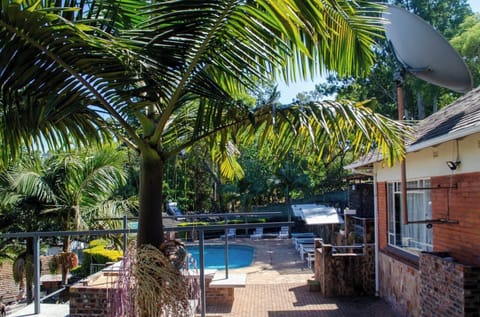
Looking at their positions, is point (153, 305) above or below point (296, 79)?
below

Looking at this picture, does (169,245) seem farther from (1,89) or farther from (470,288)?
(470,288)

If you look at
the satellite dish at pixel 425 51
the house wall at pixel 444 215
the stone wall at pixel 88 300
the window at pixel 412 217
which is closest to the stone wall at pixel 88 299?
the stone wall at pixel 88 300

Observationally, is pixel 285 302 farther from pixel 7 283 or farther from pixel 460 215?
pixel 7 283

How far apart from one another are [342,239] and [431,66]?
33.3 feet

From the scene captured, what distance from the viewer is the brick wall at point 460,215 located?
613 cm

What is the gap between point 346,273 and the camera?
35.5 ft

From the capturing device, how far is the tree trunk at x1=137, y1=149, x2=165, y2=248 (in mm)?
3217

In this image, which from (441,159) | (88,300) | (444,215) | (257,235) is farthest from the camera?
(257,235)

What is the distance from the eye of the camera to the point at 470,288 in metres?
5.40

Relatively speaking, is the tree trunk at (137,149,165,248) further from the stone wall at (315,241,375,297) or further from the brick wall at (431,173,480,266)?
the stone wall at (315,241,375,297)

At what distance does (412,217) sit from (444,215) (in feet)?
5.67

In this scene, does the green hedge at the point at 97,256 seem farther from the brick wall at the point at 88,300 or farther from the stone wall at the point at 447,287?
the stone wall at the point at 447,287

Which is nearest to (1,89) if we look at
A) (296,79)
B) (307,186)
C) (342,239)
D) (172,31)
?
(172,31)

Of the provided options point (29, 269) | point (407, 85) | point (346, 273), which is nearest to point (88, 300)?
point (29, 269)
